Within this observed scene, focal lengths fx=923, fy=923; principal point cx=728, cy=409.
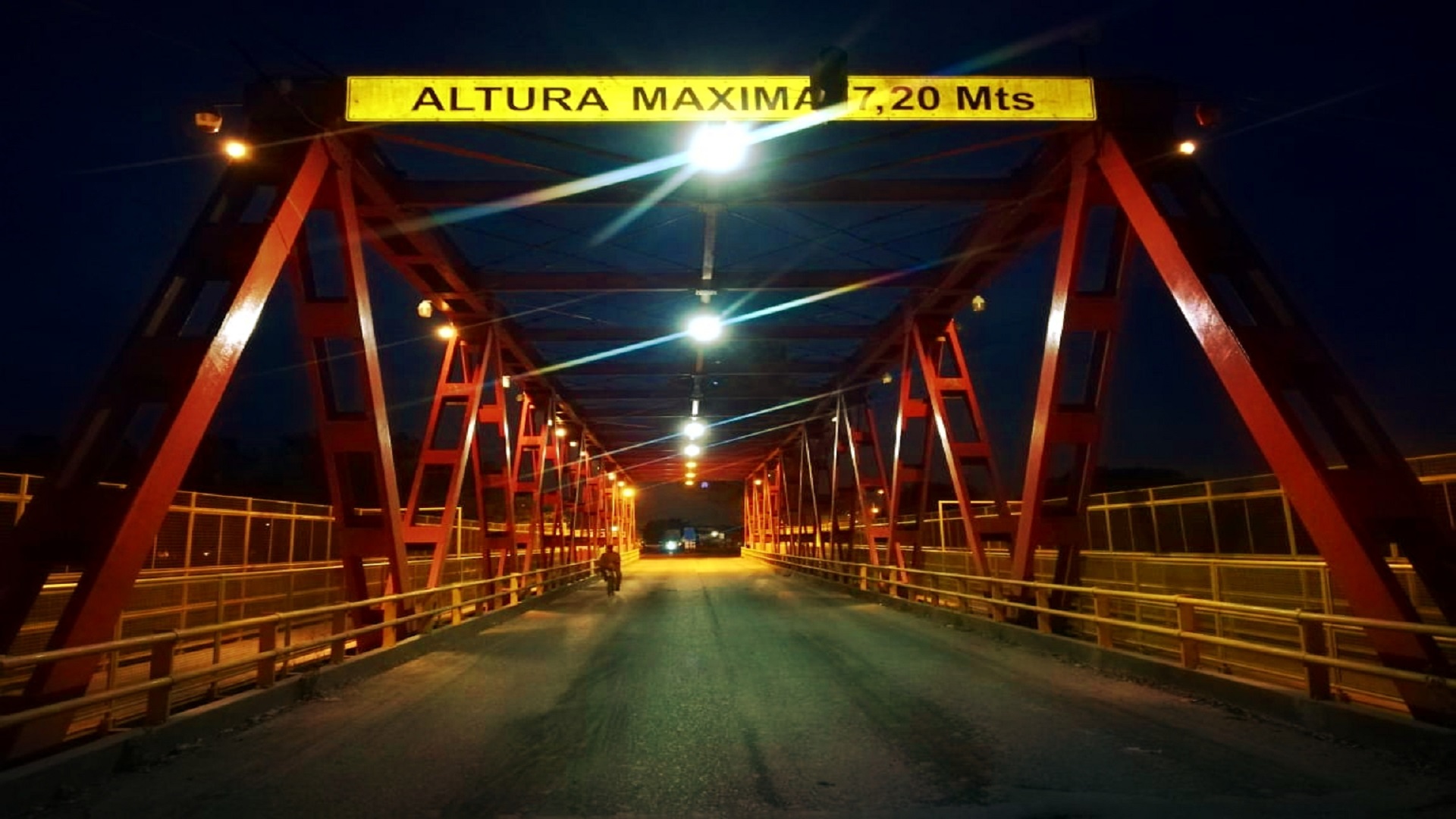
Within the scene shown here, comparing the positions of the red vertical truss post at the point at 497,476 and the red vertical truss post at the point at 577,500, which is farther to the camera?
the red vertical truss post at the point at 577,500

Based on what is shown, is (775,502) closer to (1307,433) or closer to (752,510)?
(752,510)

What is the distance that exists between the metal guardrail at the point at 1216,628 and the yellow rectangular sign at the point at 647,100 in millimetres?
6008

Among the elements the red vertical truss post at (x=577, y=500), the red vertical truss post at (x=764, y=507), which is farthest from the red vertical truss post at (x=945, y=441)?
the red vertical truss post at (x=764, y=507)

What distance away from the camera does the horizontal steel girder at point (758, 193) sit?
13.4 meters

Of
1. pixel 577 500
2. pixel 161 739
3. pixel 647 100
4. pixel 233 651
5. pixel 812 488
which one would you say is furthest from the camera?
pixel 577 500

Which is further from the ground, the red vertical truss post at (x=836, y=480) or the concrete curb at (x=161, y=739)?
the red vertical truss post at (x=836, y=480)

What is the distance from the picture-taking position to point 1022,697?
894 cm

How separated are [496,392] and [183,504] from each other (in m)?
7.38

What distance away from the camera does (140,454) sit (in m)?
8.16

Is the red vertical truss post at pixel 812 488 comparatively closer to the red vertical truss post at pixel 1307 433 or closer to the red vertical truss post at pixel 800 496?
the red vertical truss post at pixel 800 496

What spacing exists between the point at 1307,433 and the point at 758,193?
26.2ft

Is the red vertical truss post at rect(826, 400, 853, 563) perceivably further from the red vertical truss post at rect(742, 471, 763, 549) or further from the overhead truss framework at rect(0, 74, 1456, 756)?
the red vertical truss post at rect(742, 471, 763, 549)

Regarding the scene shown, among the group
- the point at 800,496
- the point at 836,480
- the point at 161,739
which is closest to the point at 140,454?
the point at 161,739

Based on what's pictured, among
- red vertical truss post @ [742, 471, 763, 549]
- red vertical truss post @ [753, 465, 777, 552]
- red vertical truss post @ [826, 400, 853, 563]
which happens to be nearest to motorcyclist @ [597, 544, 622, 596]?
red vertical truss post @ [826, 400, 853, 563]
